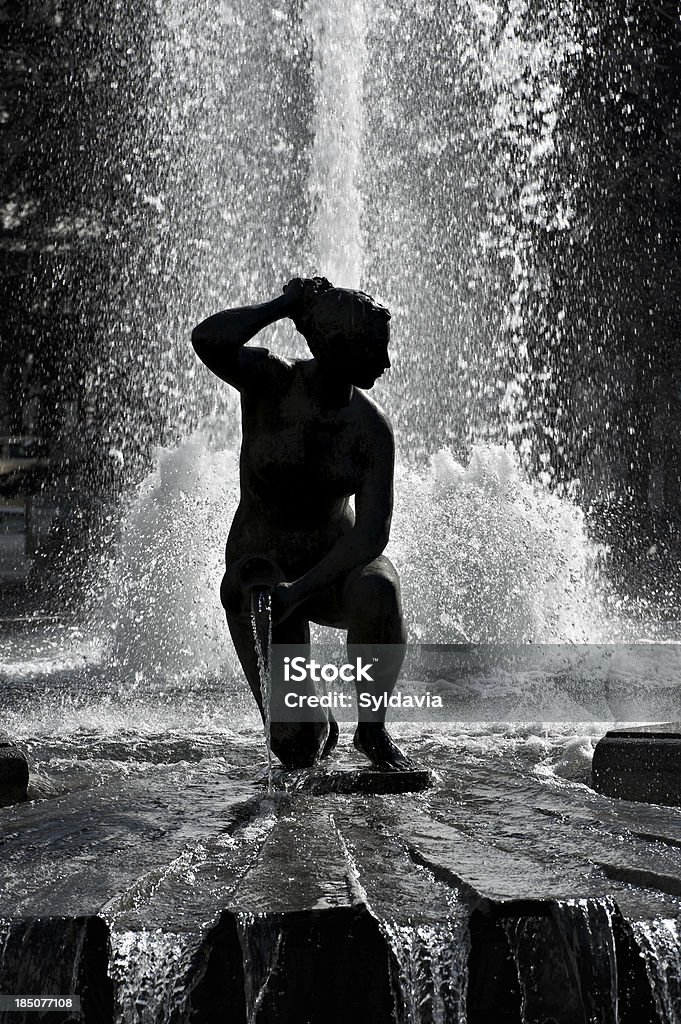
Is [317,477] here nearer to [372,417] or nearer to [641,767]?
[372,417]

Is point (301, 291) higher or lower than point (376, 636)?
higher

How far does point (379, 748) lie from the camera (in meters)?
3.58

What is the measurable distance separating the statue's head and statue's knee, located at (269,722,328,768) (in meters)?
1.04

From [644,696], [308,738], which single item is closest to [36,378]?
[644,696]

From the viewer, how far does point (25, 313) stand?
15.4 metres

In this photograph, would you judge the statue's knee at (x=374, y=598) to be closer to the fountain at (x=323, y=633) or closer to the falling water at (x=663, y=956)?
the fountain at (x=323, y=633)

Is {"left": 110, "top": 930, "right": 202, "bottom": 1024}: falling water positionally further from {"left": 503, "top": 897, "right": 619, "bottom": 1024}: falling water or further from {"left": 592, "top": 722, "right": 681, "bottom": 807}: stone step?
{"left": 592, "top": 722, "right": 681, "bottom": 807}: stone step

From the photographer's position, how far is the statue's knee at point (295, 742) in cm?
370

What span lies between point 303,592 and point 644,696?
3.34 m

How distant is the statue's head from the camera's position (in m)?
3.49

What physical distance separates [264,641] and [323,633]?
4.31m

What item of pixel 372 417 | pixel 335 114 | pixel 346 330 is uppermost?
pixel 335 114

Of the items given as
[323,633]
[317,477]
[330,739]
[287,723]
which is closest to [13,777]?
[287,723]

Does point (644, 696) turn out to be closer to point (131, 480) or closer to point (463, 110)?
point (463, 110)
